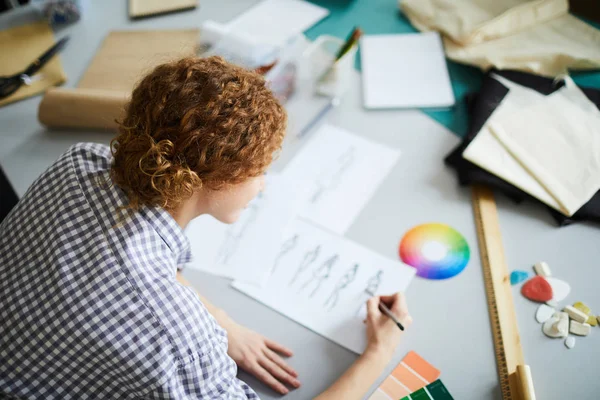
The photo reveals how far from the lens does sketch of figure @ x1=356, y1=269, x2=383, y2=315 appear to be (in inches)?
30.5

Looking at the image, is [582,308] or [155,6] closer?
[582,308]

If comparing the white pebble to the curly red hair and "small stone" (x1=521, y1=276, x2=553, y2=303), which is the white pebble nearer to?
"small stone" (x1=521, y1=276, x2=553, y2=303)

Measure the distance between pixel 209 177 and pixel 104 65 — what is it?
708 mm

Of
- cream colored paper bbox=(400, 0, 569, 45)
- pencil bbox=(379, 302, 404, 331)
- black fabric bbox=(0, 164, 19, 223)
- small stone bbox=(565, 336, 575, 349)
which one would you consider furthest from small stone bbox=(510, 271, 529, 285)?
black fabric bbox=(0, 164, 19, 223)

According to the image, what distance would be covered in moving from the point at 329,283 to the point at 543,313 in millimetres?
340

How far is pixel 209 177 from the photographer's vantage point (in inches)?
23.3

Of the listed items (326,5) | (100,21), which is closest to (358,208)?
(326,5)

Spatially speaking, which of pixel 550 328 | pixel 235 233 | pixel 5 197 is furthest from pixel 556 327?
pixel 5 197

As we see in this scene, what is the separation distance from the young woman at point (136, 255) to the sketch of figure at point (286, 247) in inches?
8.9

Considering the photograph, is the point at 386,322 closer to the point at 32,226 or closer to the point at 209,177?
the point at 209,177

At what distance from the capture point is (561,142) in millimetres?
902

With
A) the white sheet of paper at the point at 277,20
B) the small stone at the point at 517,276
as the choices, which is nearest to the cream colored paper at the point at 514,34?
the white sheet of paper at the point at 277,20

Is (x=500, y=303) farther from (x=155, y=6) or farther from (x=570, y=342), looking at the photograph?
(x=155, y=6)

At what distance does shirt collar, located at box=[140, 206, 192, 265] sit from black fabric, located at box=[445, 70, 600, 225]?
0.54 m
